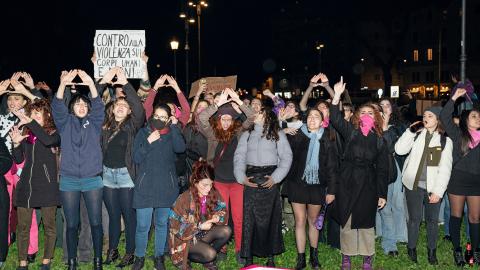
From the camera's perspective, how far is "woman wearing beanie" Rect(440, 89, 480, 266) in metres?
7.79

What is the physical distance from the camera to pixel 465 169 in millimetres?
7809

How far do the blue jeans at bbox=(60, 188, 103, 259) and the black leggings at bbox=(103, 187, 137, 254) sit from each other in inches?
11.4

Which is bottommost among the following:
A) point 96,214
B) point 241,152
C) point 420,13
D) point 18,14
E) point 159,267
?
point 159,267

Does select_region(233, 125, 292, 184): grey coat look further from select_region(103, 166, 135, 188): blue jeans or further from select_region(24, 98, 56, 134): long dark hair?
select_region(24, 98, 56, 134): long dark hair

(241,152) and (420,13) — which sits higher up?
(420,13)

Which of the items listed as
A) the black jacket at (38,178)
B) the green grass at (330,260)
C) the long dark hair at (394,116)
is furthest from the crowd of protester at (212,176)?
the long dark hair at (394,116)

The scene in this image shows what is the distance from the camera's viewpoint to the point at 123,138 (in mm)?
7488

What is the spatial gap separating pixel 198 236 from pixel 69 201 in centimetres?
171

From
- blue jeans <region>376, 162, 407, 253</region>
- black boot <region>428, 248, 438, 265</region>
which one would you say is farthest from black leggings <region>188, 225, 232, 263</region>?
black boot <region>428, 248, 438, 265</region>

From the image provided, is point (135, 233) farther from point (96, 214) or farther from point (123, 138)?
point (123, 138)

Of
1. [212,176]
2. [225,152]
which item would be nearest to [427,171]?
[225,152]

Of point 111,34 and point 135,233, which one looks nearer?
point 135,233

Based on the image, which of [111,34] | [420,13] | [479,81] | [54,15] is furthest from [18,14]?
[420,13]

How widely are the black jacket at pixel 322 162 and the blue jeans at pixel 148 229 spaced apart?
5.81 feet
